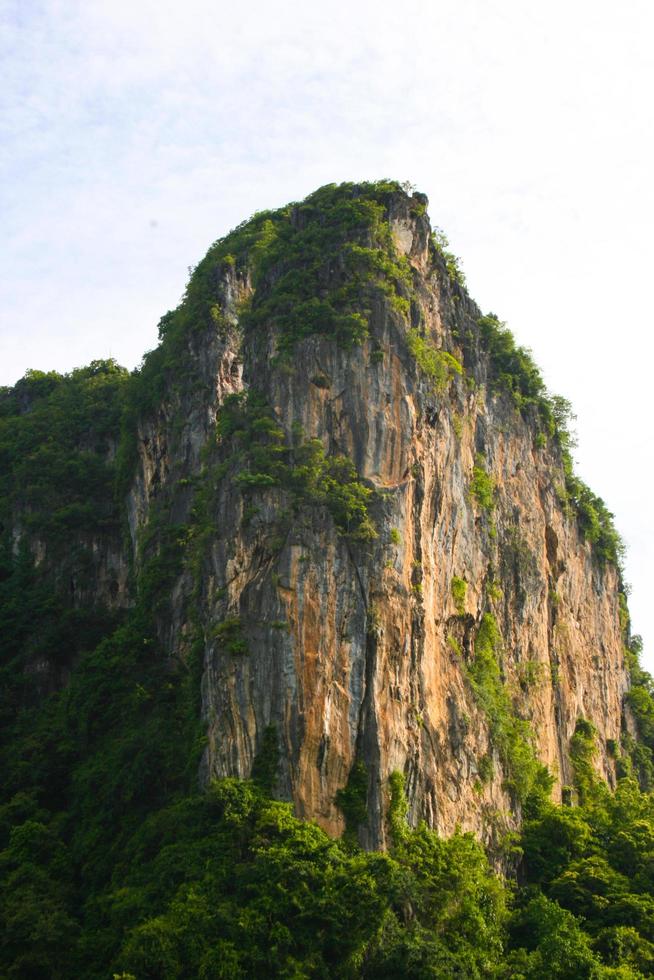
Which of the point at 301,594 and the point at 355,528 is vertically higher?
the point at 355,528

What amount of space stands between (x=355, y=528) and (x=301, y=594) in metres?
2.21

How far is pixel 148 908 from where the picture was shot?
2436 centimetres

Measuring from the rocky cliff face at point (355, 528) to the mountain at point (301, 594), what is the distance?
0.08 metres

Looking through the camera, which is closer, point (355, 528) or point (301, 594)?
point (301, 594)

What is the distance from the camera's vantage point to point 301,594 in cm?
2808

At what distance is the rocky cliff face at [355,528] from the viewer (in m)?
27.4

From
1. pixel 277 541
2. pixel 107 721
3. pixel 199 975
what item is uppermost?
pixel 277 541

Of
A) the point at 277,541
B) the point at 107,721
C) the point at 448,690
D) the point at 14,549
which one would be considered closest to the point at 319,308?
the point at 277,541

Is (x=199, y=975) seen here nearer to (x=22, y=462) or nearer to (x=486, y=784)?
(x=486, y=784)

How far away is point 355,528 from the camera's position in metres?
28.9

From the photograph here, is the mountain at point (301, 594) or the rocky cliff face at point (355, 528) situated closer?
the mountain at point (301, 594)

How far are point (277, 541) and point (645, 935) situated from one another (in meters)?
13.0

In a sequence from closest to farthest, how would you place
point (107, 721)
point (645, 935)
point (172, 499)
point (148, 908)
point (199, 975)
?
point (199, 975)
point (148, 908)
point (645, 935)
point (107, 721)
point (172, 499)

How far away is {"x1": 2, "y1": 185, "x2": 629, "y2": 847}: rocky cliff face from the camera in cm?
2736
